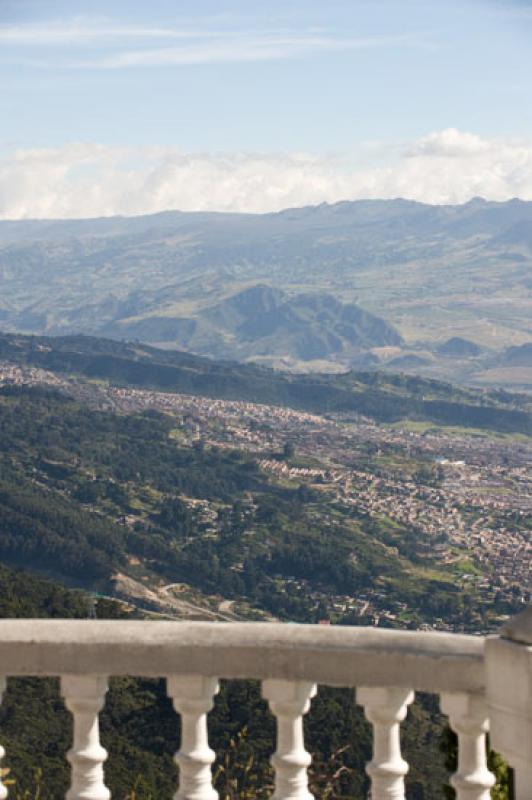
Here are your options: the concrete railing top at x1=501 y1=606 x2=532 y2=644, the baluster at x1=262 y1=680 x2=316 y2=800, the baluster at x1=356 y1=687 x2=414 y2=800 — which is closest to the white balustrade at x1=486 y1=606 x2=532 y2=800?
the concrete railing top at x1=501 y1=606 x2=532 y2=644

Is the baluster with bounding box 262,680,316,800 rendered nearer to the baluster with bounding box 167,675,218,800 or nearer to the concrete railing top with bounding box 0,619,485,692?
the concrete railing top with bounding box 0,619,485,692

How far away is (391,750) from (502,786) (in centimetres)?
191

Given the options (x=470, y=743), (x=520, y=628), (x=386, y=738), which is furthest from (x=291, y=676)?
(x=520, y=628)

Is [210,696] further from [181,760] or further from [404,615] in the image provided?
[404,615]

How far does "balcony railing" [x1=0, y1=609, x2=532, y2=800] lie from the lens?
249 inches

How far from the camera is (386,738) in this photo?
6.55 meters

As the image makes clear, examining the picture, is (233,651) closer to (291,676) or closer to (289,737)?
(291,676)

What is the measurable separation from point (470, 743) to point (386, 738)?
43 centimetres

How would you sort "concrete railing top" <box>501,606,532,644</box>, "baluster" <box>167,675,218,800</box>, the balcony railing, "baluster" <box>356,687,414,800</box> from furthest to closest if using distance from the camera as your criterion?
"baluster" <box>167,675,218,800</box> → "baluster" <box>356,687,414,800</box> → the balcony railing → "concrete railing top" <box>501,606,532,644</box>

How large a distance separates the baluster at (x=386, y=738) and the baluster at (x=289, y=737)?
325 mm

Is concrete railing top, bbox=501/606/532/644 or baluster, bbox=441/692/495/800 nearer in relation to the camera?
concrete railing top, bbox=501/606/532/644

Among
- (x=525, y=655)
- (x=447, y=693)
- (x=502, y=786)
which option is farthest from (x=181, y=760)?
(x=502, y=786)

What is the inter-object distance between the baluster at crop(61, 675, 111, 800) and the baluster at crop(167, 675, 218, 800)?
41 cm

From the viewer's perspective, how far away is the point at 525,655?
20.1 feet
